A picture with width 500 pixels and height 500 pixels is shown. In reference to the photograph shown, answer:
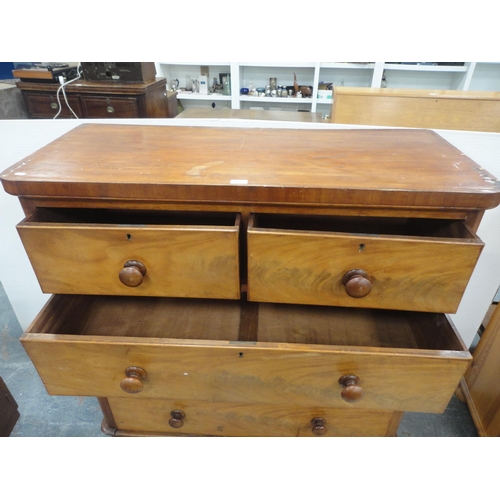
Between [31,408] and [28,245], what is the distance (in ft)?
2.48

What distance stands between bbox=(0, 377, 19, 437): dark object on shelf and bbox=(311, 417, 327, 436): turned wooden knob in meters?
0.86

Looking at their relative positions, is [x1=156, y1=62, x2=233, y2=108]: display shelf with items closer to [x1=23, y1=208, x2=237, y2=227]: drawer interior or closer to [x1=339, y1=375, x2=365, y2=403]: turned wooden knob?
[x1=23, y1=208, x2=237, y2=227]: drawer interior

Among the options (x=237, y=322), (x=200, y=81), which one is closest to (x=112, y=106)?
(x=200, y=81)

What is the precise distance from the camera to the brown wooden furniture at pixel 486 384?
961 mm

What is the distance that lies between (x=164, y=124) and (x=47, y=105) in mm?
1250

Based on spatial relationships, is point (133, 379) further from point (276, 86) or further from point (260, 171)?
point (276, 86)

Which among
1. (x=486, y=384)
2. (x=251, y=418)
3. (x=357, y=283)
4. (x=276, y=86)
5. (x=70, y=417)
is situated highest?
(x=357, y=283)

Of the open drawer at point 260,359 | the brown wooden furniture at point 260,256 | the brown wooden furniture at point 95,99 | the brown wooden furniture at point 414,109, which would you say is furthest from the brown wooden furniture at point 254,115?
the open drawer at point 260,359

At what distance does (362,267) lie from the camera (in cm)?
59

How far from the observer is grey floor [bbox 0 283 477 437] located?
1034mm

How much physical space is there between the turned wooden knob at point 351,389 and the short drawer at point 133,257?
25 centimetres

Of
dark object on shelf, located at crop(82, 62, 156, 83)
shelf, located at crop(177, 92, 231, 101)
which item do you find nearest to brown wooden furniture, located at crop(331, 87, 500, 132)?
dark object on shelf, located at crop(82, 62, 156, 83)
